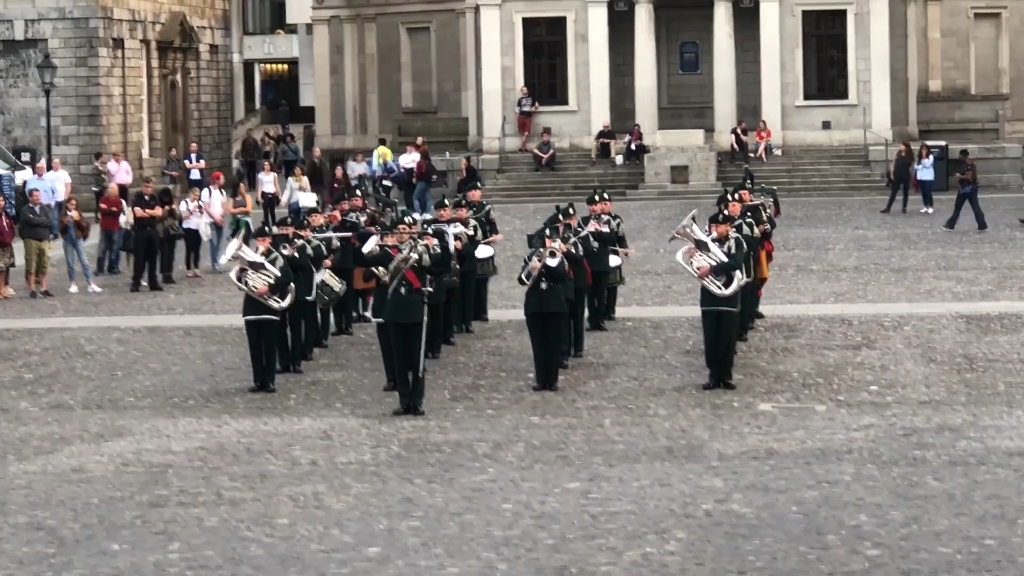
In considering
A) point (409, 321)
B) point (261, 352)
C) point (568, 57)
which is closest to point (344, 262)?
point (261, 352)

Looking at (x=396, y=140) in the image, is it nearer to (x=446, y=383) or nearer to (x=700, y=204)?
(x=700, y=204)

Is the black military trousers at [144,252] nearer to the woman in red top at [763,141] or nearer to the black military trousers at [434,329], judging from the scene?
the black military trousers at [434,329]

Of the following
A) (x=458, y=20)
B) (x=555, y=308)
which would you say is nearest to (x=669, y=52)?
(x=458, y=20)

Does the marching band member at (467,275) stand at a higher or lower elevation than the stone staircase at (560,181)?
lower

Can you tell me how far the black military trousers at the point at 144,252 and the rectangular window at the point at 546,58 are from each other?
19999 millimetres

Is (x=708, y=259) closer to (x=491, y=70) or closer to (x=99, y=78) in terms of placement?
(x=491, y=70)

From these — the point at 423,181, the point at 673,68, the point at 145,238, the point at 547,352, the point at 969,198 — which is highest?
the point at 673,68

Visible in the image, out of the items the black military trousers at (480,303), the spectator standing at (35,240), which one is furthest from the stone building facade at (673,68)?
the black military trousers at (480,303)

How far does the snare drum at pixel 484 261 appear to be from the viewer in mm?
22156

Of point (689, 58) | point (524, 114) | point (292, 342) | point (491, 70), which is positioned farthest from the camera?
point (689, 58)

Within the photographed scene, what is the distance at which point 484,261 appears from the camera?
883 inches

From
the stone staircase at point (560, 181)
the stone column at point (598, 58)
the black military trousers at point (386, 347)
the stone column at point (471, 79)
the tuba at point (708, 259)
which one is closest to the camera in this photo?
the black military trousers at point (386, 347)

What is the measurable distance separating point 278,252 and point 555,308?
9.57 feet

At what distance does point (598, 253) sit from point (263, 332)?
14.9 ft
